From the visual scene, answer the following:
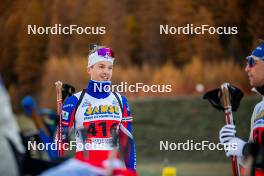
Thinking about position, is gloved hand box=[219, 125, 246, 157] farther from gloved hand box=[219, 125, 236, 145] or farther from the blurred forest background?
the blurred forest background

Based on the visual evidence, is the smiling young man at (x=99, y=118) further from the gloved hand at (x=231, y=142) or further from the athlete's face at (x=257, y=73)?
the athlete's face at (x=257, y=73)

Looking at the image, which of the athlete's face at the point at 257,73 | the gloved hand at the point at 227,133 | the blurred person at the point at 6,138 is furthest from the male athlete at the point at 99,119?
the blurred person at the point at 6,138

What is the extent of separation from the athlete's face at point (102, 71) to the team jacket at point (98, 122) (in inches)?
2.2

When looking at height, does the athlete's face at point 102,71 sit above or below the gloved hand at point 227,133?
above

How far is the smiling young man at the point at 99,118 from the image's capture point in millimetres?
6438

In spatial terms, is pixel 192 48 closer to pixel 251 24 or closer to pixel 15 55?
pixel 251 24

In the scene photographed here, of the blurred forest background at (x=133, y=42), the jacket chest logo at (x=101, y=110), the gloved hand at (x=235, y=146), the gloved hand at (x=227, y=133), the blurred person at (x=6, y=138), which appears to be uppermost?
the blurred forest background at (x=133, y=42)

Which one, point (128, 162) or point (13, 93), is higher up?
point (13, 93)

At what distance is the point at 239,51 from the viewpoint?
25.0 ft

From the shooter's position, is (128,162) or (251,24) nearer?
(128,162)

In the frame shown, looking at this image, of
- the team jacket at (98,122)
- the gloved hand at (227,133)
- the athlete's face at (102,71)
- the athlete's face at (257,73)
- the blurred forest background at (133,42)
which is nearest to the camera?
the athlete's face at (257,73)

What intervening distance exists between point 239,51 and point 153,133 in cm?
95

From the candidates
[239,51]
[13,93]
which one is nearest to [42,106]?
[13,93]

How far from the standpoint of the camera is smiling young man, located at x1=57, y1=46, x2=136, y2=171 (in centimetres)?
644
